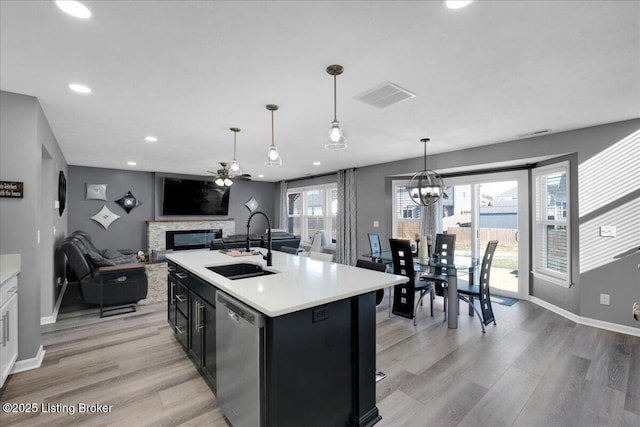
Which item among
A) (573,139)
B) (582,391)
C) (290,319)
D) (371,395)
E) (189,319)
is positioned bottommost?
(582,391)

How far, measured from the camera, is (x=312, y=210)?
8688mm

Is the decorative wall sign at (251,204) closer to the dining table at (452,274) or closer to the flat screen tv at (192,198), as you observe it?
the flat screen tv at (192,198)

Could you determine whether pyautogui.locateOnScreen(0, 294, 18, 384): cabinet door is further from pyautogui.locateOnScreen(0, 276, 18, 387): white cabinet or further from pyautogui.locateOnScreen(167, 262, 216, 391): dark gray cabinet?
pyautogui.locateOnScreen(167, 262, 216, 391): dark gray cabinet

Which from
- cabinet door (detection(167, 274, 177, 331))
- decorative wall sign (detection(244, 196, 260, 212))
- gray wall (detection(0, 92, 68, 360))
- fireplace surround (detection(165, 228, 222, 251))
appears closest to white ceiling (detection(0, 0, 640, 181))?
gray wall (detection(0, 92, 68, 360))

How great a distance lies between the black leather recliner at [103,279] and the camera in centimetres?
394

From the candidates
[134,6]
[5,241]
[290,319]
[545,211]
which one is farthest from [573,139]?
[5,241]

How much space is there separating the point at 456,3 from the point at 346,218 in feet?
18.4

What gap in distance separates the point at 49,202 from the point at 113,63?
2.77 metres

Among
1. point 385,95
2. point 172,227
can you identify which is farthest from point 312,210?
point 385,95

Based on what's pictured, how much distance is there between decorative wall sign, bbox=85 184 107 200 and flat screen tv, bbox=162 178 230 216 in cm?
127

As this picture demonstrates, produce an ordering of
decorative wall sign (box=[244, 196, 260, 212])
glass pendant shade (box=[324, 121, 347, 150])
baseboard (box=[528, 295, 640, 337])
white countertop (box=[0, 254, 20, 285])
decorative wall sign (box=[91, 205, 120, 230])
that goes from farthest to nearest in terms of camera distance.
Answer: decorative wall sign (box=[244, 196, 260, 212]) → decorative wall sign (box=[91, 205, 120, 230]) → baseboard (box=[528, 295, 640, 337]) → white countertop (box=[0, 254, 20, 285]) → glass pendant shade (box=[324, 121, 347, 150])

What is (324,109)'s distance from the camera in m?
3.06

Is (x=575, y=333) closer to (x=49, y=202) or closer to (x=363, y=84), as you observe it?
(x=363, y=84)

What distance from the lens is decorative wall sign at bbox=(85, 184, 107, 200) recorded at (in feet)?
22.5
